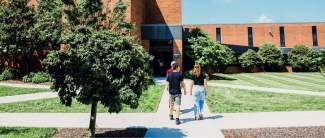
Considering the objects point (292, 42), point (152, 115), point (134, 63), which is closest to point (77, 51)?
point (134, 63)

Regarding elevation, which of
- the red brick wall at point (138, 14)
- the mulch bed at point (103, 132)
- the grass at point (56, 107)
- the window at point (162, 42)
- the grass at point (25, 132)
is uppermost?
the red brick wall at point (138, 14)

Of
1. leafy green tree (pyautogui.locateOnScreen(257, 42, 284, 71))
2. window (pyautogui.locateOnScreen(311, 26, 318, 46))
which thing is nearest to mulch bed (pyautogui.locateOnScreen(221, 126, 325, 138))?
leafy green tree (pyautogui.locateOnScreen(257, 42, 284, 71))

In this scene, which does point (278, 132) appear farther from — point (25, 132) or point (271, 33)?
point (271, 33)

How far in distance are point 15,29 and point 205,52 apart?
15797 millimetres

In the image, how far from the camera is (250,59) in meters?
32.3

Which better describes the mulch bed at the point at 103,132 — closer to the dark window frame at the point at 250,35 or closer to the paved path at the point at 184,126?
the paved path at the point at 184,126

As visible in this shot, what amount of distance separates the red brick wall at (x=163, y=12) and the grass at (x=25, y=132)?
2037 centimetres

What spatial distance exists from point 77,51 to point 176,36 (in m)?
18.8

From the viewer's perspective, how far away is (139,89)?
443 centimetres

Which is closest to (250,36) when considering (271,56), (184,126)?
(271,56)

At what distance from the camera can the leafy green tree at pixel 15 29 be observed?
1733 centimetres

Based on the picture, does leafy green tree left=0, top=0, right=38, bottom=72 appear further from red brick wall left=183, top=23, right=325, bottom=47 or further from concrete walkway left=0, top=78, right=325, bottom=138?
red brick wall left=183, top=23, right=325, bottom=47

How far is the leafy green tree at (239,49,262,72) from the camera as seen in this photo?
3219 cm

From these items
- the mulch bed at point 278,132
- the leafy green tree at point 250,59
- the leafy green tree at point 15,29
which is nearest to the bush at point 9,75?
the leafy green tree at point 15,29
